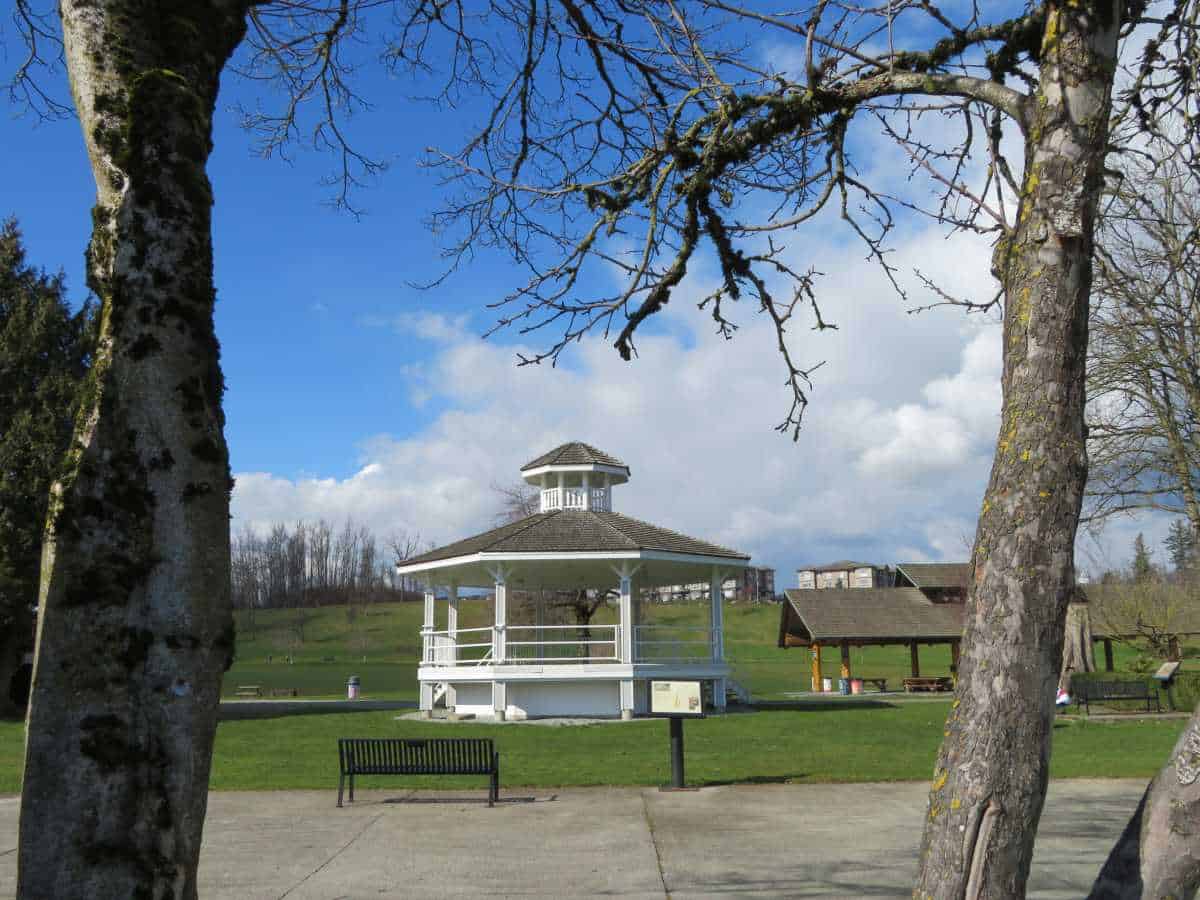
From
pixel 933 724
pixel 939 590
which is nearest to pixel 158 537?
pixel 933 724

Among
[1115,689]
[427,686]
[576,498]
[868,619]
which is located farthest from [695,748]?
[868,619]

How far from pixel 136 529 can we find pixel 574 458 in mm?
27727

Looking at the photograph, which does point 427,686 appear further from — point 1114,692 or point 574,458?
Result: point 1114,692

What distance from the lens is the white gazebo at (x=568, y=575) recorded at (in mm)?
25203

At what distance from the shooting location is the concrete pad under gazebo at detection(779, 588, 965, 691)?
38.9 metres

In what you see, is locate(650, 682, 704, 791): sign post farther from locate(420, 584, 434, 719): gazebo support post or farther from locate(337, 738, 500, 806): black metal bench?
locate(420, 584, 434, 719): gazebo support post

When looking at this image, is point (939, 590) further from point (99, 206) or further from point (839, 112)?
A: point (99, 206)

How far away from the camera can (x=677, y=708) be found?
13195mm

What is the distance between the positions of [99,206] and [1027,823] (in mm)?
3504

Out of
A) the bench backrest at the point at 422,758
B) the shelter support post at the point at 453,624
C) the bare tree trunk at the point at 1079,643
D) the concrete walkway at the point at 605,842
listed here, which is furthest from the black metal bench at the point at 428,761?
the bare tree trunk at the point at 1079,643

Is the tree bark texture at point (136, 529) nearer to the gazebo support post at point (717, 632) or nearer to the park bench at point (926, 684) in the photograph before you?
the gazebo support post at point (717, 632)

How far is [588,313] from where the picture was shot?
18.0ft

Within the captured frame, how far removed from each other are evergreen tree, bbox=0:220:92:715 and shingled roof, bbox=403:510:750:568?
10.3 m

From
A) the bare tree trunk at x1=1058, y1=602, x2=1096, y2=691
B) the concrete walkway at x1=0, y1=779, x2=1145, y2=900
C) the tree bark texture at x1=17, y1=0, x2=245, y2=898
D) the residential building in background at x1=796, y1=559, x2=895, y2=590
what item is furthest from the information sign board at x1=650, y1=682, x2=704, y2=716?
the residential building in background at x1=796, y1=559, x2=895, y2=590
